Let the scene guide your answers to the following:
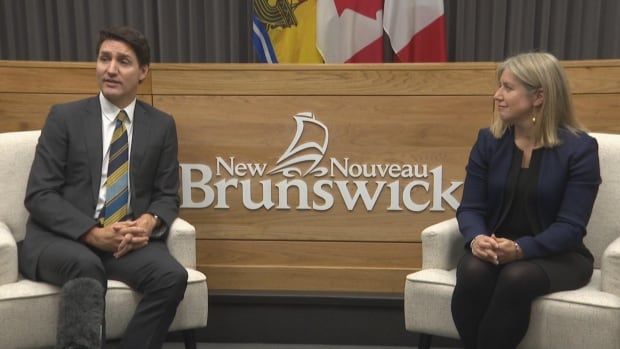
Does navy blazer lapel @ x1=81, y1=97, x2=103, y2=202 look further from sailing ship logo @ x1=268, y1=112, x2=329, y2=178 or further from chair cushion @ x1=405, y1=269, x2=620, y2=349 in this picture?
Answer: chair cushion @ x1=405, y1=269, x2=620, y2=349

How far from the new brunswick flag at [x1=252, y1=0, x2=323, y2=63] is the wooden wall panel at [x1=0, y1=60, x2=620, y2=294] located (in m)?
0.85

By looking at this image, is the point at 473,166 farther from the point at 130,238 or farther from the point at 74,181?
the point at 74,181

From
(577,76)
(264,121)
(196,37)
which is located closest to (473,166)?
(577,76)

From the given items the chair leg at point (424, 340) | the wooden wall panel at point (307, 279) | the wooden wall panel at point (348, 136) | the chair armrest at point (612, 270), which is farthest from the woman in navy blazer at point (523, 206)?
the wooden wall panel at point (307, 279)

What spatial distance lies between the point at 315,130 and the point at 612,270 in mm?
1417

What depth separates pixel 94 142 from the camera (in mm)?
2512

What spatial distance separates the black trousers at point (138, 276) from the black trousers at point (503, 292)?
1052mm

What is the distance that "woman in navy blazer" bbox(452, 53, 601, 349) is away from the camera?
7.12 ft

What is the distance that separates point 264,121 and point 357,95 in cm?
46

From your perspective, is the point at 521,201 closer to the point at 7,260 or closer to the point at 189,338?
the point at 189,338

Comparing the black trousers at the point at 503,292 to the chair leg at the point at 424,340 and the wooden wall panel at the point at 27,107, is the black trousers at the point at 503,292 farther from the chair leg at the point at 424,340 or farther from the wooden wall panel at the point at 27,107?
the wooden wall panel at the point at 27,107

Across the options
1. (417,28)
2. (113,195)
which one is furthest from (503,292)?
(417,28)

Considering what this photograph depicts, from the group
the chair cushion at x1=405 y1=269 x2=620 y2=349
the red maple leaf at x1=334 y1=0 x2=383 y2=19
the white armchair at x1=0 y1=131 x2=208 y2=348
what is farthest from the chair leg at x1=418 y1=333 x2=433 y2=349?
the red maple leaf at x1=334 y1=0 x2=383 y2=19

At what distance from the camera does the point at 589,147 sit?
2305 millimetres
